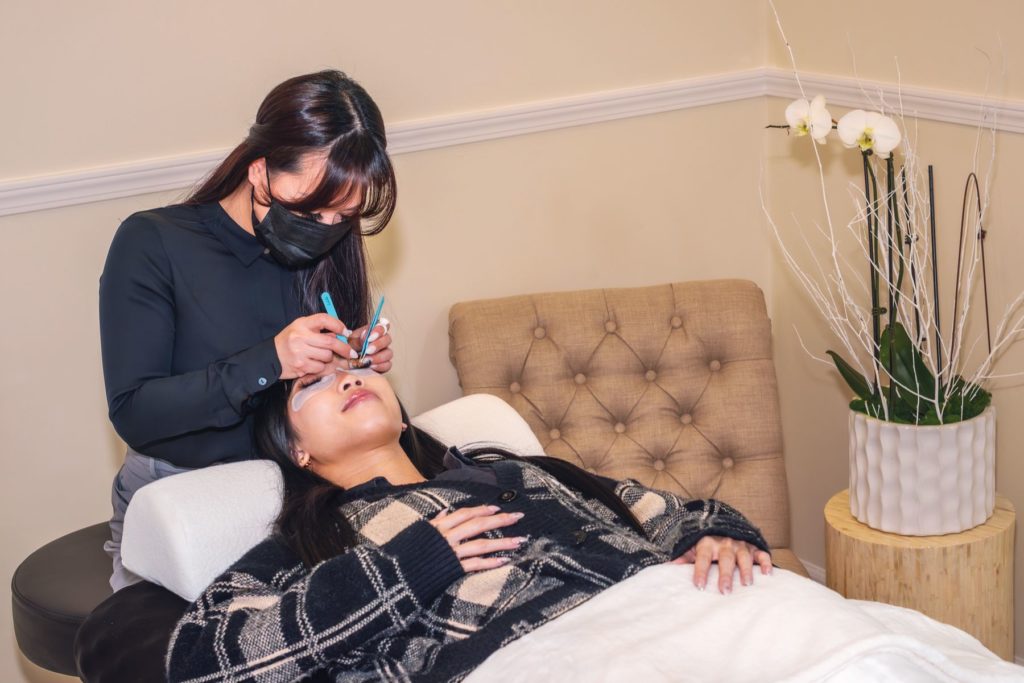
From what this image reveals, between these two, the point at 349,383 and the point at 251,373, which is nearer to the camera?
the point at 251,373

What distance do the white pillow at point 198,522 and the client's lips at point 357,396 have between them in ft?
0.46

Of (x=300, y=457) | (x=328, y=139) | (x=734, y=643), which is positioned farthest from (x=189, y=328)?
(x=734, y=643)

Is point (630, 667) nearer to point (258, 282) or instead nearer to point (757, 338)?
point (258, 282)

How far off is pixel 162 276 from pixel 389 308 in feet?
2.45

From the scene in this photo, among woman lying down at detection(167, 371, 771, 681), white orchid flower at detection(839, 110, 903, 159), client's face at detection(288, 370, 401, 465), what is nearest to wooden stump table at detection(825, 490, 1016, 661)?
woman lying down at detection(167, 371, 771, 681)

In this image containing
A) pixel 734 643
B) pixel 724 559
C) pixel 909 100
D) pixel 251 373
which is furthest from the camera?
pixel 909 100

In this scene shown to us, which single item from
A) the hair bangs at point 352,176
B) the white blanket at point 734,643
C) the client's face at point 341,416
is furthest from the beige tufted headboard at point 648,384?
the white blanket at point 734,643

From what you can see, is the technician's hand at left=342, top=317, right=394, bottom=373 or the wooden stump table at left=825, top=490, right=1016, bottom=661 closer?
the technician's hand at left=342, top=317, right=394, bottom=373

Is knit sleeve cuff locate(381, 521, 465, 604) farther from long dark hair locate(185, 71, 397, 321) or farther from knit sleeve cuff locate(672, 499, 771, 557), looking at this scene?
long dark hair locate(185, 71, 397, 321)

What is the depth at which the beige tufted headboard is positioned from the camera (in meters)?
2.24

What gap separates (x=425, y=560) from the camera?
4.69 ft

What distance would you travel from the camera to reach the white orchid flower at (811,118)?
208cm

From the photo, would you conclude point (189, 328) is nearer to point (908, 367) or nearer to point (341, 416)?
point (341, 416)

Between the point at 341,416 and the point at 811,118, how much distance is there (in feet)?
3.45
